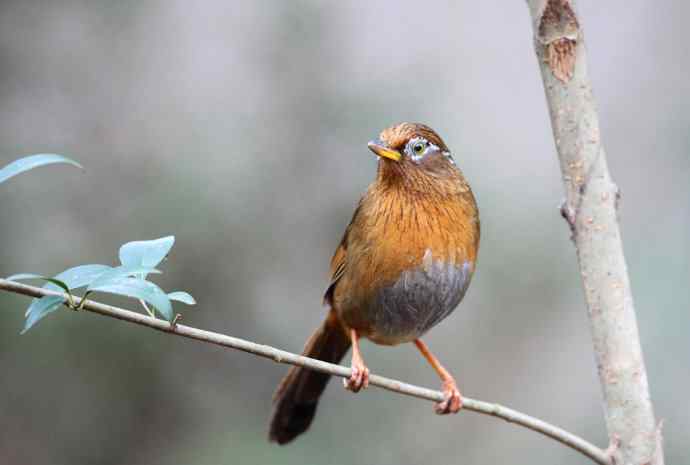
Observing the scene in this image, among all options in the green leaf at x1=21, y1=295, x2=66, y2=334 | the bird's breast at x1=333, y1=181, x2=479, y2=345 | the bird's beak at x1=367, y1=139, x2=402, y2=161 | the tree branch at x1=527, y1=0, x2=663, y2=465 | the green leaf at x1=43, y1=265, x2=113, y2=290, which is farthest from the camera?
the bird's breast at x1=333, y1=181, x2=479, y2=345

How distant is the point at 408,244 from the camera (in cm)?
381

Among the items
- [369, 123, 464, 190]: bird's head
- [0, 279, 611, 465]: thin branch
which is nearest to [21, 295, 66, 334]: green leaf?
[0, 279, 611, 465]: thin branch

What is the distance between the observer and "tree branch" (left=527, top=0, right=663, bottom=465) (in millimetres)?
2672

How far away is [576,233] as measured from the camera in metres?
2.73

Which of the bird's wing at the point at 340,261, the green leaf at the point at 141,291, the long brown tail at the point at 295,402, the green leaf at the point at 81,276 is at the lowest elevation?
the long brown tail at the point at 295,402

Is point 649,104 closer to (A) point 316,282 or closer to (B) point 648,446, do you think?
(A) point 316,282

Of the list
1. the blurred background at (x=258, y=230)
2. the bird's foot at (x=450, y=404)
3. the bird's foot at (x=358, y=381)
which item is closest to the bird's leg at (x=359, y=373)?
the bird's foot at (x=358, y=381)

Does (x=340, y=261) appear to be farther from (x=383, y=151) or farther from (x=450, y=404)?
(x=450, y=404)

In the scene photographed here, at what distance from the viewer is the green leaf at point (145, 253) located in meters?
2.40

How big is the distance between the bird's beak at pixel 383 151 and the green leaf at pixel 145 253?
138cm

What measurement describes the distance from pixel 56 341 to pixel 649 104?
4.37 metres

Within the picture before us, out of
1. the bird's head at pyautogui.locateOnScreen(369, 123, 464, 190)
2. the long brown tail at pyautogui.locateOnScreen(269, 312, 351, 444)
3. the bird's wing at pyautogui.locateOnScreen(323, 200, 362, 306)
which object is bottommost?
the long brown tail at pyautogui.locateOnScreen(269, 312, 351, 444)

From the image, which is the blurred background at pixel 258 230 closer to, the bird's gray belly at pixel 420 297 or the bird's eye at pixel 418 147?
the bird's gray belly at pixel 420 297

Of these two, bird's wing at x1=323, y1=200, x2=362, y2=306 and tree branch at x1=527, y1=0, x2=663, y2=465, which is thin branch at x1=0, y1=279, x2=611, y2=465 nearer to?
tree branch at x1=527, y1=0, x2=663, y2=465
